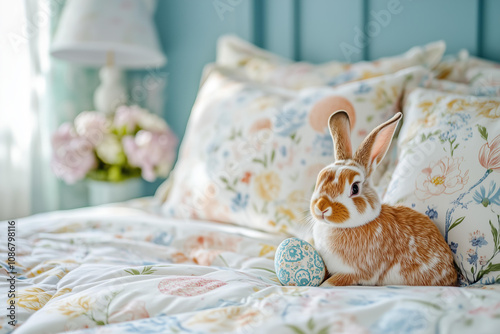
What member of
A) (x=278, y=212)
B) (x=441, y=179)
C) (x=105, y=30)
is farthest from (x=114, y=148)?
(x=441, y=179)

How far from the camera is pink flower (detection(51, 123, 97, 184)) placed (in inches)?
68.9

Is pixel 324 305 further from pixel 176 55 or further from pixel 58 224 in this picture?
pixel 176 55

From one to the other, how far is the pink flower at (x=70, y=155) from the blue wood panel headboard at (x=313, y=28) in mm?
539

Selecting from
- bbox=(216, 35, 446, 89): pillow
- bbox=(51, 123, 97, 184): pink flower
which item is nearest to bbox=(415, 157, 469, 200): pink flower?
bbox=(216, 35, 446, 89): pillow

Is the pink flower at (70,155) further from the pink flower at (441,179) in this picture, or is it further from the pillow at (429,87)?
the pink flower at (441,179)

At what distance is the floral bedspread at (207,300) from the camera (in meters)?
0.53

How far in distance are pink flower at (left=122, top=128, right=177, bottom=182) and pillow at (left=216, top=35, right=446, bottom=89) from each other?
420 millimetres

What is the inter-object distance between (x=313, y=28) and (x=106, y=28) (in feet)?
2.80

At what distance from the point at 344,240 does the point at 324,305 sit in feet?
0.57

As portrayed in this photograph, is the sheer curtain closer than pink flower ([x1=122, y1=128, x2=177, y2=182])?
No

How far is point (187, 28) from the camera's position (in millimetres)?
2086

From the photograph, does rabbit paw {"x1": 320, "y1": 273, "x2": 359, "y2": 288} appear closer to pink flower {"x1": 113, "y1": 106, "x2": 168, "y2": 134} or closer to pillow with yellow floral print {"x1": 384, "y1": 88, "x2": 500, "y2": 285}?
pillow with yellow floral print {"x1": 384, "y1": 88, "x2": 500, "y2": 285}

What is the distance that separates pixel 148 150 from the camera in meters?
1.75

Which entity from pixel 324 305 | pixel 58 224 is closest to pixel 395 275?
pixel 324 305
